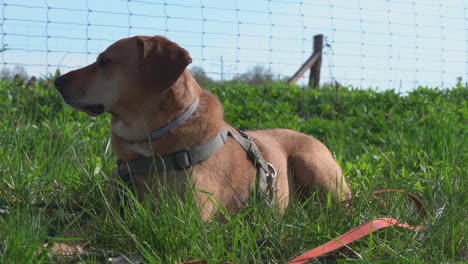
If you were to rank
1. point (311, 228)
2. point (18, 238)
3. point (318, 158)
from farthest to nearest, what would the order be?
A: point (318, 158) → point (311, 228) → point (18, 238)

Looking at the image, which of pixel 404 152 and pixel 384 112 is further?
pixel 384 112

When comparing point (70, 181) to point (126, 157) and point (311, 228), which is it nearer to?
point (126, 157)

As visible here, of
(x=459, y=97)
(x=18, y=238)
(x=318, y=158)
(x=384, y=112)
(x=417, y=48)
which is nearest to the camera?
(x=18, y=238)

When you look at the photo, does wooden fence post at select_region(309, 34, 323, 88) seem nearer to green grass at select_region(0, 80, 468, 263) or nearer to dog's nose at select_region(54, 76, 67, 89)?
green grass at select_region(0, 80, 468, 263)

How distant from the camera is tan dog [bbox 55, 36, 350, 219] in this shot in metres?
3.33

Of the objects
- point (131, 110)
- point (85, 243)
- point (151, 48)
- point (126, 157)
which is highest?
point (151, 48)

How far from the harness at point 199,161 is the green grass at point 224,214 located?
0.16m

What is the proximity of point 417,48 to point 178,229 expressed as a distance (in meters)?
8.43

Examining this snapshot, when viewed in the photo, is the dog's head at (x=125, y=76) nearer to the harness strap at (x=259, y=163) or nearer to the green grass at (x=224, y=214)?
the green grass at (x=224, y=214)

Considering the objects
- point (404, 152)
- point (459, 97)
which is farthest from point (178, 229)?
point (459, 97)

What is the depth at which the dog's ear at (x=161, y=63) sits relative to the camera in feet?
11.0

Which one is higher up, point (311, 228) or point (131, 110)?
point (131, 110)

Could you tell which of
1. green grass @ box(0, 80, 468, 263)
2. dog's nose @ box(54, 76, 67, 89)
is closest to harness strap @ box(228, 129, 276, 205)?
green grass @ box(0, 80, 468, 263)

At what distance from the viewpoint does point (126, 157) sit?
344 cm
